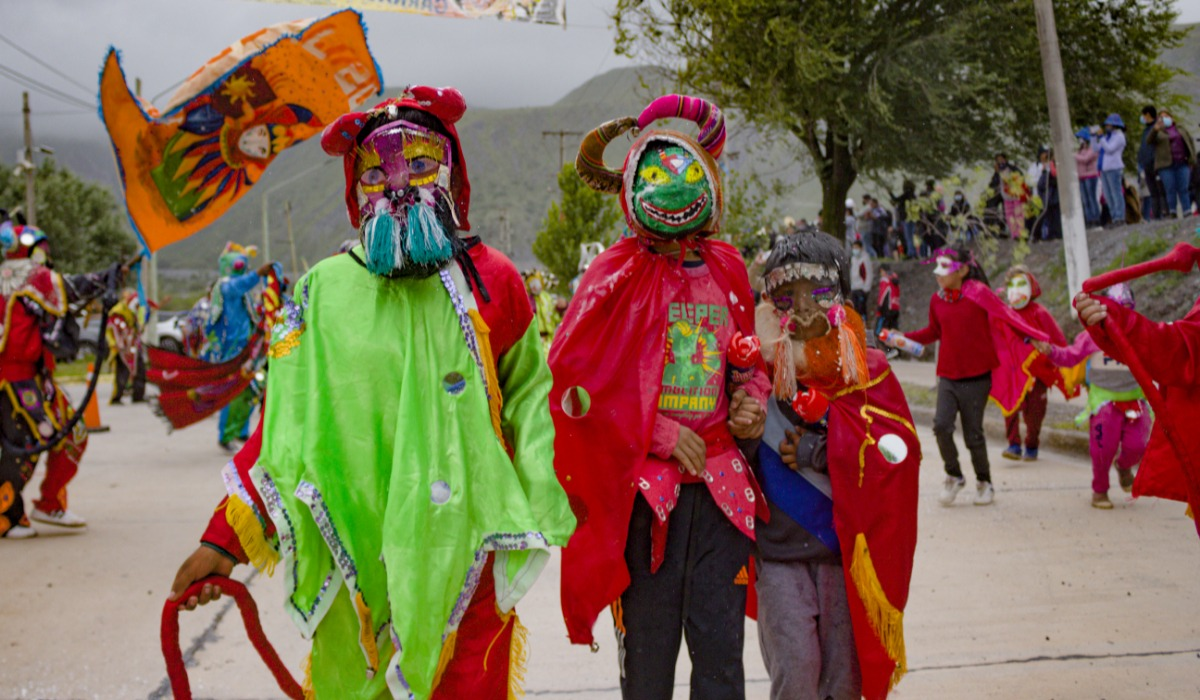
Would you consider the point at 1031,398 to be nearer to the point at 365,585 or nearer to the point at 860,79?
the point at 365,585

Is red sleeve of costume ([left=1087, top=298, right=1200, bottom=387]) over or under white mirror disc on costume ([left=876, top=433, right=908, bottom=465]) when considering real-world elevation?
over

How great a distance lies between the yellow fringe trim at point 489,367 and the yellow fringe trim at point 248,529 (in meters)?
0.66

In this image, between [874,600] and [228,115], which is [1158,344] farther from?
[228,115]

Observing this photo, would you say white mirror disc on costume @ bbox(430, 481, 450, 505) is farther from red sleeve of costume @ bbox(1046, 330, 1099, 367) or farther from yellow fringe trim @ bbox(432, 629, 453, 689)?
red sleeve of costume @ bbox(1046, 330, 1099, 367)

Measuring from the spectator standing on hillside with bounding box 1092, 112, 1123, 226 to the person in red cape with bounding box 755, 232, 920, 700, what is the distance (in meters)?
15.4

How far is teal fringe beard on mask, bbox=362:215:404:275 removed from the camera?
272cm

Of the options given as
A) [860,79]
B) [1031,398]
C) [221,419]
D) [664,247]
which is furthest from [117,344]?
[664,247]

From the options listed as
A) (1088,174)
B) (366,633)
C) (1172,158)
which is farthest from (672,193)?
(1088,174)

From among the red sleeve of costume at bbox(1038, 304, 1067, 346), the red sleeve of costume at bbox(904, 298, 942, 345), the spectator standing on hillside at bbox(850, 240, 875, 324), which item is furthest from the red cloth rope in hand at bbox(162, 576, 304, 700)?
the spectator standing on hillside at bbox(850, 240, 875, 324)

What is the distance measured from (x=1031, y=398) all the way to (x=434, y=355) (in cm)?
829

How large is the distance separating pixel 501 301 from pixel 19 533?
6.44 m

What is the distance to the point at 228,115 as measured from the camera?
5.64 metres

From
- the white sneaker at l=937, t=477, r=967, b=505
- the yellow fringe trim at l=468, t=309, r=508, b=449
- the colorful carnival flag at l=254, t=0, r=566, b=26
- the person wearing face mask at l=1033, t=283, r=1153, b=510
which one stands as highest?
the colorful carnival flag at l=254, t=0, r=566, b=26

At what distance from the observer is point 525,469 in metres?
2.73
